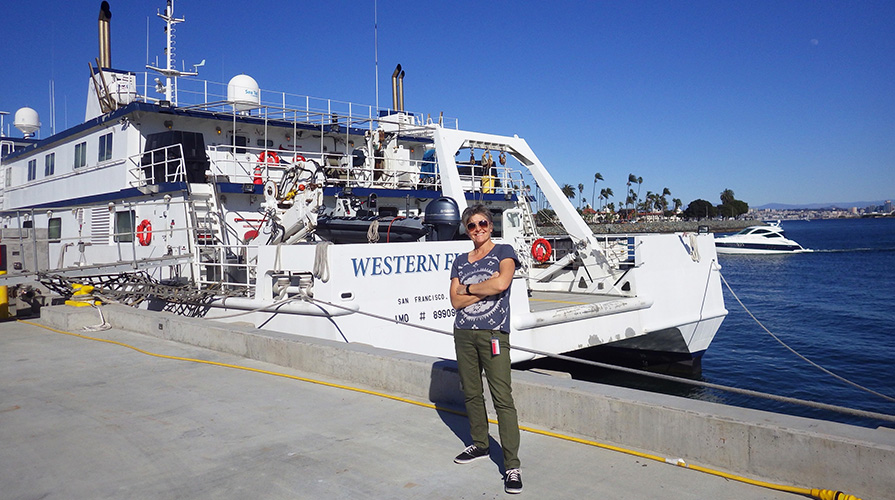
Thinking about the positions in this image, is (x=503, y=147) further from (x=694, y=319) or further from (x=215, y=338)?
(x=215, y=338)

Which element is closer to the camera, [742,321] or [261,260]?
[261,260]

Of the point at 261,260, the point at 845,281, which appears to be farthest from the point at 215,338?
the point at 845,281

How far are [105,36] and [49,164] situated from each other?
5.32 metres

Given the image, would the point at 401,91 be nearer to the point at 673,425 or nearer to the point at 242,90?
the point at 242,90

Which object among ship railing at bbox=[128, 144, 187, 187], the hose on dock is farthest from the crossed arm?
ship railing at bbox=[128, 144, 187, 187]

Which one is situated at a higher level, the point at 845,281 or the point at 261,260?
the point at 261,260

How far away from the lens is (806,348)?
60.1ft

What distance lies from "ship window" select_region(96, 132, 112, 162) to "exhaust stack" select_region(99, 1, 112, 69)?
18.7 feet

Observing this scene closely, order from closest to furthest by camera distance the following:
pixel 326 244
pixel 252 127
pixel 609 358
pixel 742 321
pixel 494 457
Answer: pixel 494 457
pixel 326 244
pixel 609 358
pixel 252 127
pixel 742 321

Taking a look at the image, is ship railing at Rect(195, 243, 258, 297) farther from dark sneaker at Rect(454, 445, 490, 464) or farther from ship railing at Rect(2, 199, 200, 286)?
dark sneaker at Rect(454, 445, 490, 464)

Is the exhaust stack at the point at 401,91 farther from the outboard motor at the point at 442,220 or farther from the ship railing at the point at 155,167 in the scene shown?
the outboard motor at the point at 442,220

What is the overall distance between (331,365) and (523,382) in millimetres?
2464

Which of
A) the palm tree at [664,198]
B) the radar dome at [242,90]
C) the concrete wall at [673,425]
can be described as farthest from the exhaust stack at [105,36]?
the palm tree at [664,198]

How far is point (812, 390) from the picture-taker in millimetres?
13484
